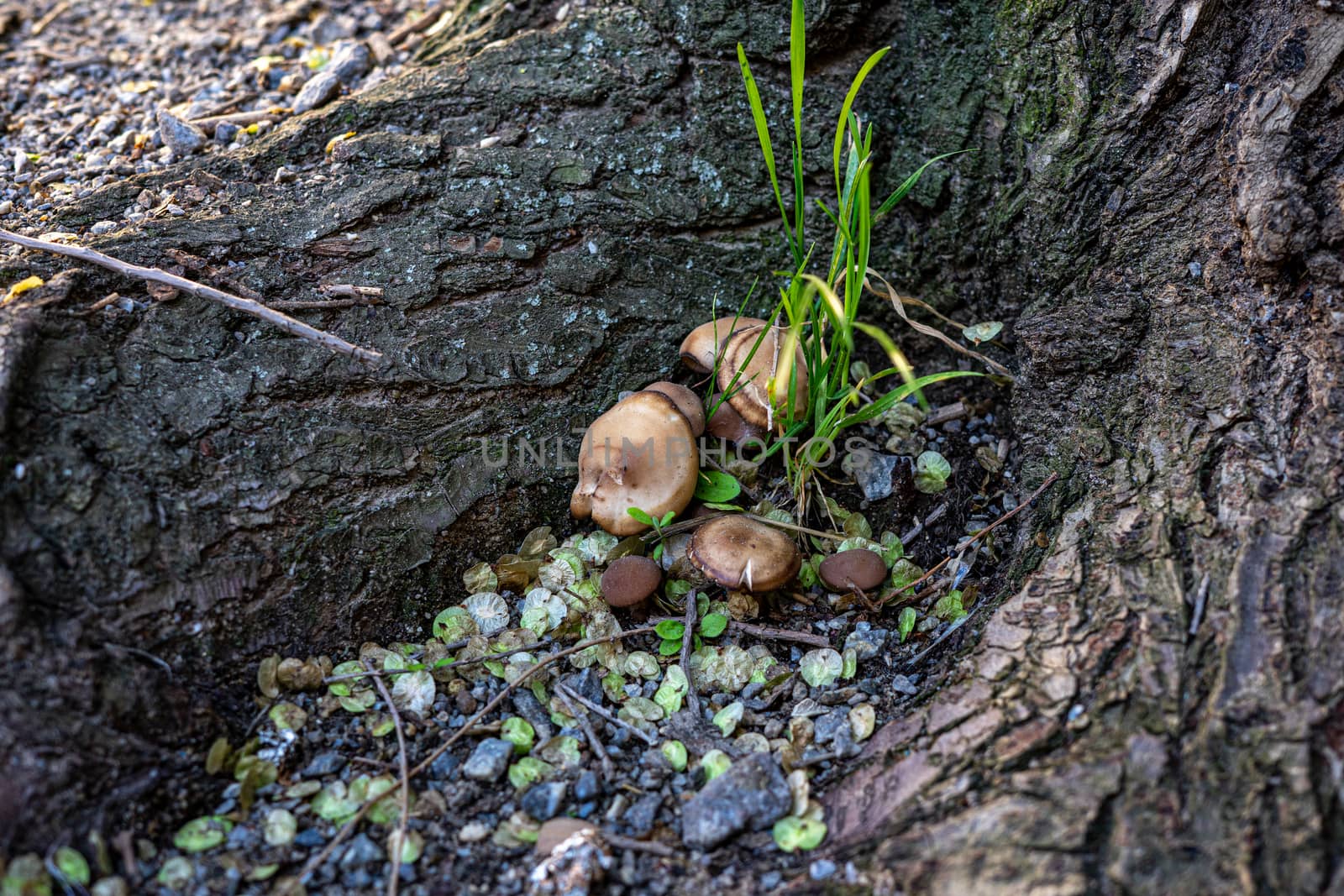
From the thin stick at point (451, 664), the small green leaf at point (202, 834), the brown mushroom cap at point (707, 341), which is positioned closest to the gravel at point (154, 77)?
the thin stick at point (451, 664)

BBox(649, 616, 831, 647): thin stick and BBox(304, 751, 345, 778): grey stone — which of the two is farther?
BBox(649, 616, 831, 647): thin stick

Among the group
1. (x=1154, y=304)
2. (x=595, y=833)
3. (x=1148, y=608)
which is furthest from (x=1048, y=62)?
(x=595, y=833)

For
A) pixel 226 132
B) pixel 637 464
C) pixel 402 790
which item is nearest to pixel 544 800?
pixel 402 790

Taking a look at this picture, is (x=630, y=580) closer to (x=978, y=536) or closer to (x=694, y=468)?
(x=694, y=468)

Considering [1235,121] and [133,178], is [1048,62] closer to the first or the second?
[1235,121]

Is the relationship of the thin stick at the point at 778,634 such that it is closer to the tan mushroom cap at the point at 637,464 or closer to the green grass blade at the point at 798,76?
the tan mushroom cap at the point at 637,464

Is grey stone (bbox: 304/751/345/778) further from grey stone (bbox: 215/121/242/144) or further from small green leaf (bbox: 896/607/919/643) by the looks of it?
grey stone (bbox: 215/121/242/144)

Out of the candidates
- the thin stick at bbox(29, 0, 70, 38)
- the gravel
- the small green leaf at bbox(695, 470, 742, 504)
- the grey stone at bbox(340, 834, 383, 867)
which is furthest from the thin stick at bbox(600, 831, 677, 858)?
the thin stick at bbox(29, 0, 70, 38)
